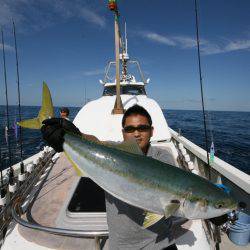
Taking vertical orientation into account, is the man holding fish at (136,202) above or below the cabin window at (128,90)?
below

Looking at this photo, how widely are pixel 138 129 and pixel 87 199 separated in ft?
10.5

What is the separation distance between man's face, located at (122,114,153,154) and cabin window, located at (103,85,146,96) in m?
10.3

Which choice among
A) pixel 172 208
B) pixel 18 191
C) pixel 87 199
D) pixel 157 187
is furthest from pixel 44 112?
pixel 87 199

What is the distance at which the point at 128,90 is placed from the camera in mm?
13039

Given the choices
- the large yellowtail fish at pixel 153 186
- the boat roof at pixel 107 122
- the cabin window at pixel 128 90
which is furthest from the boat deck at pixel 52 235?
the cabin window at pixel 128 90

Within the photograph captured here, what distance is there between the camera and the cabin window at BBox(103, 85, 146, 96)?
12.9m

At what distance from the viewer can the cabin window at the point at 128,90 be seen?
12.9m

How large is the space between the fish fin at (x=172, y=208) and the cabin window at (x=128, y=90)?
11.0 m

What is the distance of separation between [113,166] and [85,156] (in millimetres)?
334

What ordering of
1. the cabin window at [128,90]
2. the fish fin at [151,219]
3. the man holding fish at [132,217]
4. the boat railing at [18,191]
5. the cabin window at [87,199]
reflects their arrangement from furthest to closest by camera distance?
the cabin window at [128,90], the cabin window at [87,199], the boat railing at [18,191], the man holding fish at [132,217], the fish fin at [151,219]

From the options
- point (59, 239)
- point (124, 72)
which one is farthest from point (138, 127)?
point (124, 72)

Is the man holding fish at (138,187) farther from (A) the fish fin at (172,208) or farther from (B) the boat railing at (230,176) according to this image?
(B) the boat railing at (230,176)

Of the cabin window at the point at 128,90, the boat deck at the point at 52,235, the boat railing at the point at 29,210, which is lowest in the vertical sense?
the boat deck at the point at 52,235

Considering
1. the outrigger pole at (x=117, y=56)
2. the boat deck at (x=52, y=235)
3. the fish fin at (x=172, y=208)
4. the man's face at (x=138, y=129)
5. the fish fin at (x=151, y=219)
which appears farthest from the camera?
the outrigger pole at (x=117, y=56)
